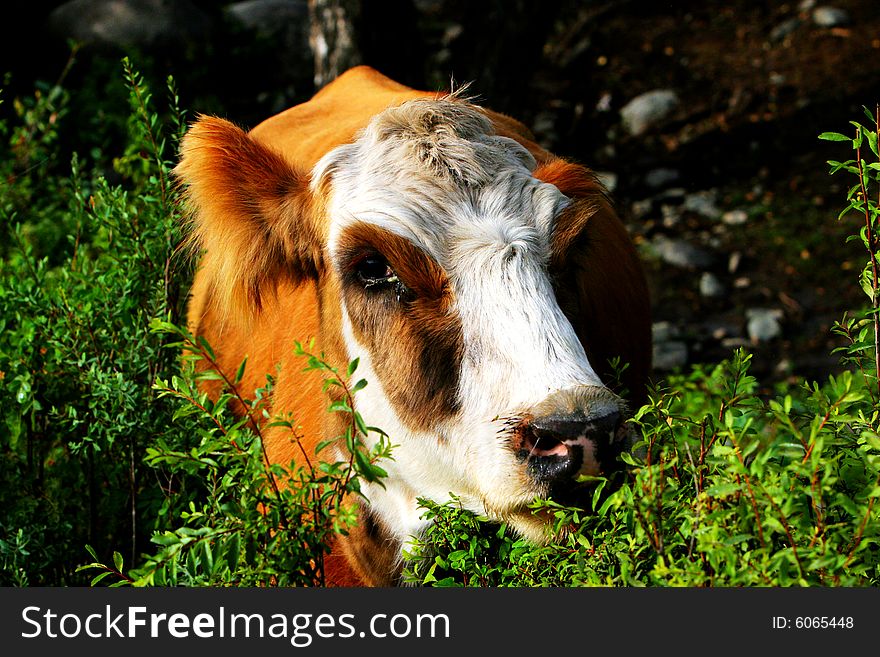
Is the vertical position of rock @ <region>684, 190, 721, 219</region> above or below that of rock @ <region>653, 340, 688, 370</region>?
above

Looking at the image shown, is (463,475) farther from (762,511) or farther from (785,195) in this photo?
(785,195)

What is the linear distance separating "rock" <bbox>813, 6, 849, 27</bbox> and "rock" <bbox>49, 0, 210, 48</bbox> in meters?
6.14

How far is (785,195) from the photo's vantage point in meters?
9.04

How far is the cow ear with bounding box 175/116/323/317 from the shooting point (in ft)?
11.6

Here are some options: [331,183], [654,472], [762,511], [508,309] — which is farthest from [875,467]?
[331,183]

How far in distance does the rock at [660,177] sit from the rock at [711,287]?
1.46 metres

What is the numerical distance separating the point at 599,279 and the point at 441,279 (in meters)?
1.32

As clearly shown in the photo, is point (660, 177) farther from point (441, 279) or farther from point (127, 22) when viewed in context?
point (441, 279)

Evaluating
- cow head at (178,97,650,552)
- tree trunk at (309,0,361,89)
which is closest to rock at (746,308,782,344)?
tree trunk at (309,0,361,89)

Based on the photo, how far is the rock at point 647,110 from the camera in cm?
992

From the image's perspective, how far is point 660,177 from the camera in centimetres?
941

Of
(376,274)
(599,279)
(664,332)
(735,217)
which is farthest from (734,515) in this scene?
(735,217)

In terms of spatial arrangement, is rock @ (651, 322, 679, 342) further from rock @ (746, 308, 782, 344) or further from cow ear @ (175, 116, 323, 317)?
cow ear @ (175, 116, 323, 317)

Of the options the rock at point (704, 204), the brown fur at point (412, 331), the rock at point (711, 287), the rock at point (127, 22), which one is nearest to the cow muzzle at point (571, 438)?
the brown fur at point (412, 331)
